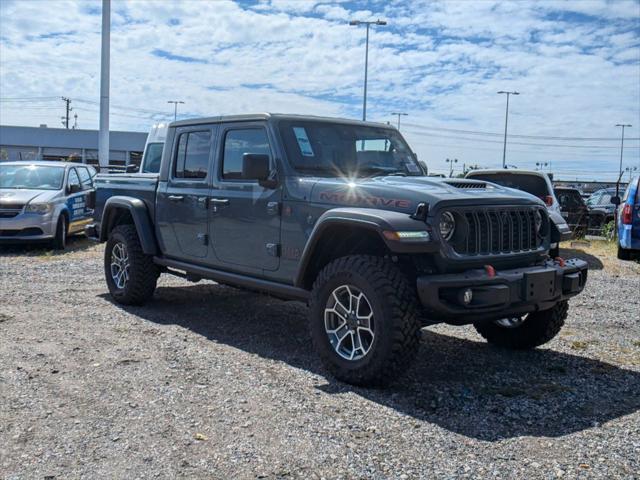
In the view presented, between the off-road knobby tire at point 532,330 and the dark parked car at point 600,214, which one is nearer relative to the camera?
the off-road knobby tire at point 532,330

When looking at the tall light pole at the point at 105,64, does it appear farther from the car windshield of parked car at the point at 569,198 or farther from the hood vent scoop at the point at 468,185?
the hood vent scoop at the point at 468,185

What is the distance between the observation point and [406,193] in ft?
15.4

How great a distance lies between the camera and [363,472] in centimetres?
338

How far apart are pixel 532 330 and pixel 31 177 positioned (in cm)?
1047

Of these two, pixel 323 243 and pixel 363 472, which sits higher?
pixel 323 243

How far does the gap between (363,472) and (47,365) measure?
2858 millimetres

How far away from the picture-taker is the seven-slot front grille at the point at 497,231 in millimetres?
4676

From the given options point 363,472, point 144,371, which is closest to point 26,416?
point 144,371

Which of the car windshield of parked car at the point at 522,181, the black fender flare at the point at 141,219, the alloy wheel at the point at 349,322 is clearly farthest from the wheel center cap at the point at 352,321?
the car windshield of parked car at the point at 522,181

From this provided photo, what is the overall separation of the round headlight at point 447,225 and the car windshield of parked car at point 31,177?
32.9 feet

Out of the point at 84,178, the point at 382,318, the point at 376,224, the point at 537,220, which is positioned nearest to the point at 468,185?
the point at 537,220

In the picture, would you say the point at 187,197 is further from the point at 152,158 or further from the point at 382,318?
the point at 152,158

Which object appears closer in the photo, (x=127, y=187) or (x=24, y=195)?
(x=127, y=187)

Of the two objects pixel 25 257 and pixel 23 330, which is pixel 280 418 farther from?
pixel 25 257
